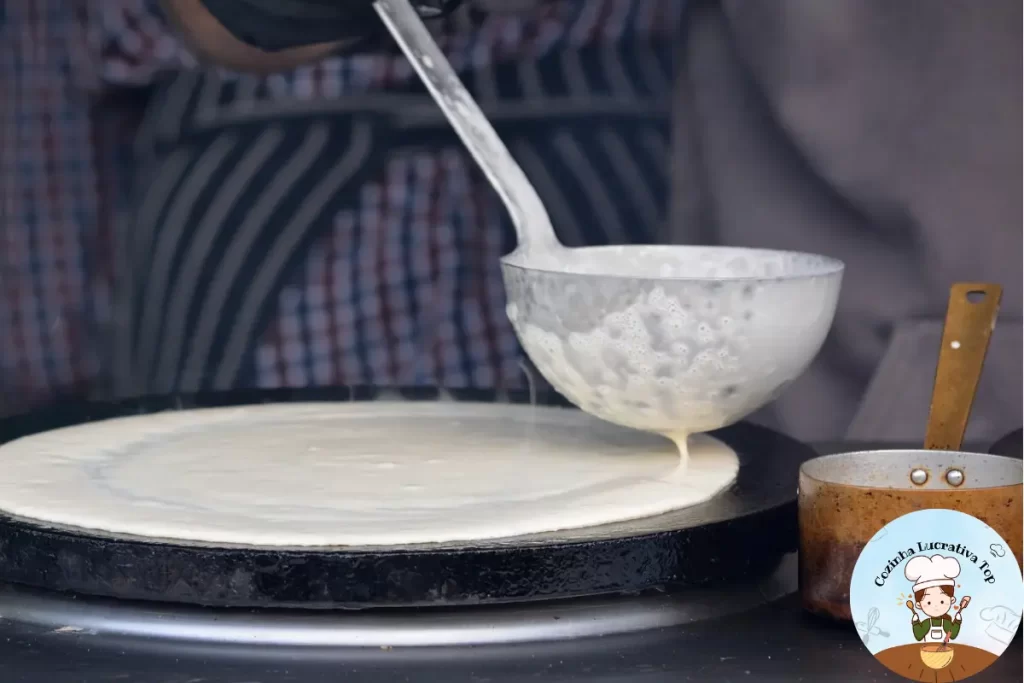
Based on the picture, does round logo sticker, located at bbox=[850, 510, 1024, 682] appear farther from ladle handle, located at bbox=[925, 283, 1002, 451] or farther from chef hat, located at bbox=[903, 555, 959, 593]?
ladle handle, located at bbox=[925, 283, 1002, 451]

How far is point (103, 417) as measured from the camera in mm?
1140

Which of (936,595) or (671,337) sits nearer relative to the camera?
(936,595)

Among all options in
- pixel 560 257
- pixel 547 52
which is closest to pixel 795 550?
pixel 560 257

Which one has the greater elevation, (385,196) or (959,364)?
(385,196)

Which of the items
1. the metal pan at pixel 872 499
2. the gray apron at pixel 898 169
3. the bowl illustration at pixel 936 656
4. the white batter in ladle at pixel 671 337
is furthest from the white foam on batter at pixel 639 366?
the gray apron at pixel 898 169

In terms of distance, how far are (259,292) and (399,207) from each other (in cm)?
20

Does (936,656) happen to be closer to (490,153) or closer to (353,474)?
(353,474)

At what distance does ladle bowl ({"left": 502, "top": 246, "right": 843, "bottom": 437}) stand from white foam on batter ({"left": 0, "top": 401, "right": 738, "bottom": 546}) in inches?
2.2

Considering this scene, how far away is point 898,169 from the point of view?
1354 mm

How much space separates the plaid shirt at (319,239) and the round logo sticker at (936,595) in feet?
3.02

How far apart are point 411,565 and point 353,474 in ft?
0.70

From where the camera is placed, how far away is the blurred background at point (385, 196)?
1411mm

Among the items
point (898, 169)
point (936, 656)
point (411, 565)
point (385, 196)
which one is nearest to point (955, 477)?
point (936, 656)

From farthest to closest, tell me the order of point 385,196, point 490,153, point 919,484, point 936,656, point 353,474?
point 385,196 < point 490,153 < point 353,474 < point 919,484 < point 936,656
